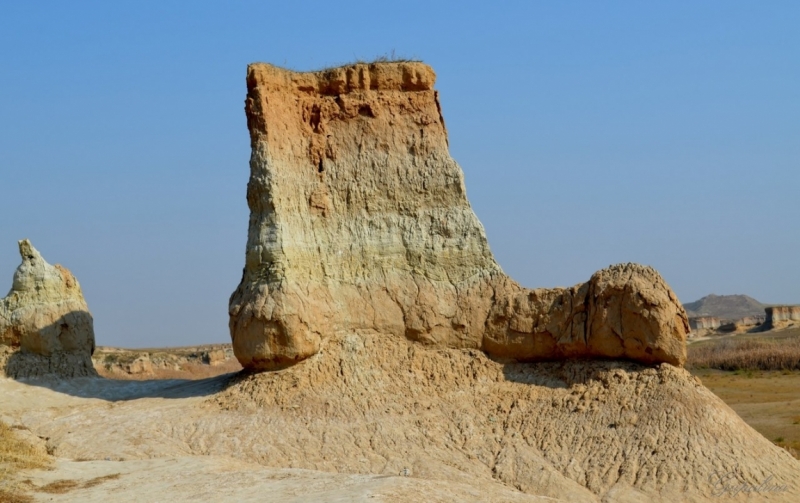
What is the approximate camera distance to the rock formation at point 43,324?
20.3m

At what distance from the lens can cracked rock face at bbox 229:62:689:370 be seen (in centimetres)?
1730

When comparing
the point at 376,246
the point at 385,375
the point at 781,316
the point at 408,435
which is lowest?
the point at 408,435

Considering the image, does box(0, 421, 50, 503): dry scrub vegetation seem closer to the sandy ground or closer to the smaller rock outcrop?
the sandy ground

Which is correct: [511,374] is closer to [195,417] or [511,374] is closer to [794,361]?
→ [195,417]

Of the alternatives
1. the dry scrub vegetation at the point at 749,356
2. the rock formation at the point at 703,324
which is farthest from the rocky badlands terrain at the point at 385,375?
the rock formation at the point at 703,324

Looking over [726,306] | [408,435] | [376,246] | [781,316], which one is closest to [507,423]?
[408,435]

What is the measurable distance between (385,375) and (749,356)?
32018mm

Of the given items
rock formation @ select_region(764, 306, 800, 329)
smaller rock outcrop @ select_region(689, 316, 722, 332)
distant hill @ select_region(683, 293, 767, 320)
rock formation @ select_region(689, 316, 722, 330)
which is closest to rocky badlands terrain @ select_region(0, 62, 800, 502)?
rock formation @ select_region(764, 306, 800, 329)

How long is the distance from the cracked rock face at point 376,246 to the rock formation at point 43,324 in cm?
433

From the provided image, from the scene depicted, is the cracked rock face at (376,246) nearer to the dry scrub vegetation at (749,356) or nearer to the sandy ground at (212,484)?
the sandy ground at (212,484)

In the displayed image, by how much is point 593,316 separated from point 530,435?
2310mm

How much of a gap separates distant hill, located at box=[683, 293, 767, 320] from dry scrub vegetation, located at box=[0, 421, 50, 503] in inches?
4772

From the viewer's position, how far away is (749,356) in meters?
45.0

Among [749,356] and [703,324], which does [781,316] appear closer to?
[703,324]
